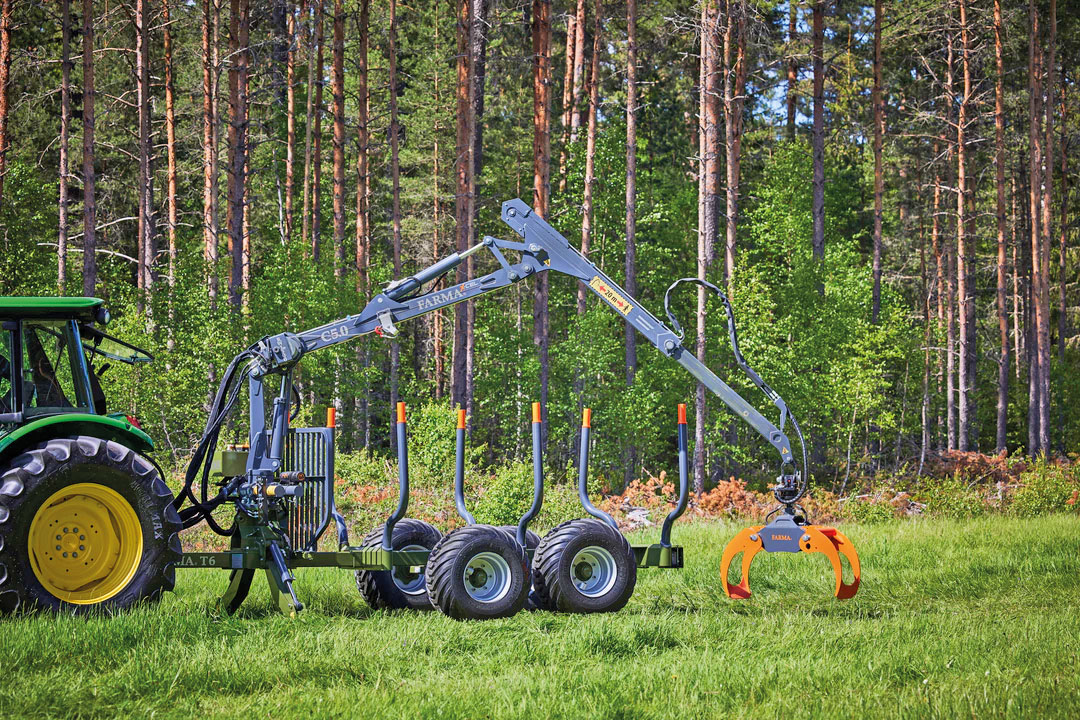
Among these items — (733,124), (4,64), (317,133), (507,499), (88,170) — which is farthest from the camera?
(317,133)

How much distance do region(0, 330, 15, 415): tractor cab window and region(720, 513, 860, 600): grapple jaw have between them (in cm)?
645

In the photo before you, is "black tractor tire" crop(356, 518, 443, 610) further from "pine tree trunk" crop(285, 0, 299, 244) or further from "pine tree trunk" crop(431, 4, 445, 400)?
"pine tree trunk" crop(431, 4, 445, 400)

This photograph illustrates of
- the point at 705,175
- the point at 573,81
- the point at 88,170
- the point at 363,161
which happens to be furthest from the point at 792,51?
the point at 88,170

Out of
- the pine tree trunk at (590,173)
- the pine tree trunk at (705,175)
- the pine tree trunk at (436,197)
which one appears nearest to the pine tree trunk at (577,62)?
the pine tree trunk at (590,173)

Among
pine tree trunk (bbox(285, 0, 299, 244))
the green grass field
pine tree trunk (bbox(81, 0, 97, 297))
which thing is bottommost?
the green grass field

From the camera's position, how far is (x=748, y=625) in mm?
9125

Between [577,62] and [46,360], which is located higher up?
[577,62]

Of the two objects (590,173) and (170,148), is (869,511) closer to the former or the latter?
(590,173)

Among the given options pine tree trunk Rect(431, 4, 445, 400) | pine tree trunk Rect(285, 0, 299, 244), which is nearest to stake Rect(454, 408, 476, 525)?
pine tree trunk Rect(285, 0, 299, 244)

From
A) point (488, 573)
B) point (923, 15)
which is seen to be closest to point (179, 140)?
point (923, 15)

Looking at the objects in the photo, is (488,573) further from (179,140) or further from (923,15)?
(923,15)

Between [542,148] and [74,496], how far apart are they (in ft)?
67.2

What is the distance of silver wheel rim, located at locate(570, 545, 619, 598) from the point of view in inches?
398

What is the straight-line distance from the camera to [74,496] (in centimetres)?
814
